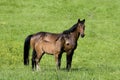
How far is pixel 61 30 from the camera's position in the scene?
37594 mm

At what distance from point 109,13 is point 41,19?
8842mm

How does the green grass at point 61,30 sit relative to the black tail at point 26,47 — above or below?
below

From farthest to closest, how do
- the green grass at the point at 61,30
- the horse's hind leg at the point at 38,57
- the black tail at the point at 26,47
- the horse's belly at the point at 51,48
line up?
the black tail at the point at 26,47
the horse's hind leg at the point at 38,57
the horse's belly at the point at 51,48
the green grass at the point at 61,30

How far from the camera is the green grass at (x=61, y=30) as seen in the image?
17123 millimetres

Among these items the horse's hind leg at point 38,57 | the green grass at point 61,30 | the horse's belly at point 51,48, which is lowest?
the green grass at point 61,30

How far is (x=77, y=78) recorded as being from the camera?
13758 millimetres

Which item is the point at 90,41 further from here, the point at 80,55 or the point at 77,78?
the point at 77,78

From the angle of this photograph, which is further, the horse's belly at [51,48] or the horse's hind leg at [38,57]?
the horse's hind leg at [38,57]

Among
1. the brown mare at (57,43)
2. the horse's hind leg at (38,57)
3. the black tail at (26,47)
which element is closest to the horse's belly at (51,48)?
the brown mare at (57,43)

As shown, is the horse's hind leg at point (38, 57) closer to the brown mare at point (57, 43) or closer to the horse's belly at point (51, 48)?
the brown mare at point (57, 43)

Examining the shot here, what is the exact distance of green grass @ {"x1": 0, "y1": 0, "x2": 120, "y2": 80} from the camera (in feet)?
56.2

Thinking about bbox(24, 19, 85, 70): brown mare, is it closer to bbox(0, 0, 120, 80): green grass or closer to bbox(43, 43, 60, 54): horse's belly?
bbox(43, 43, 60, 54): horse's belly

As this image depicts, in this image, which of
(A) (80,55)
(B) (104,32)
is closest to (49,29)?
(B) (104,32)

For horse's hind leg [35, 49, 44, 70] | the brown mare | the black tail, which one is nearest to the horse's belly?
the brown mare
